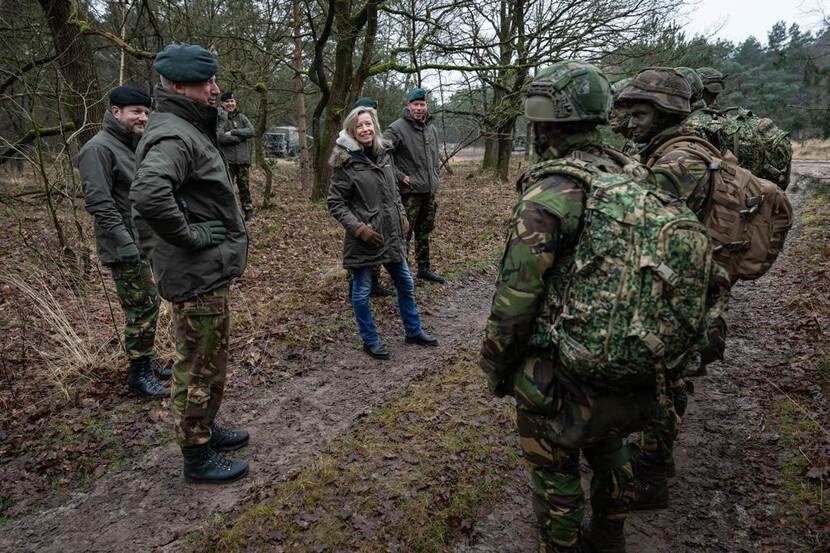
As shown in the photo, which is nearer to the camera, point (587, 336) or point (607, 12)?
point (587, 336)

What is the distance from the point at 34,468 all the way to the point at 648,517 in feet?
13.2

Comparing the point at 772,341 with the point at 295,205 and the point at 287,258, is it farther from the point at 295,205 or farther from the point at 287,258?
the point at 295,205

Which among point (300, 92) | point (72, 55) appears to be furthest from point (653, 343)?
point (300, 92)

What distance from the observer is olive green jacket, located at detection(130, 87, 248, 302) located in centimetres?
269

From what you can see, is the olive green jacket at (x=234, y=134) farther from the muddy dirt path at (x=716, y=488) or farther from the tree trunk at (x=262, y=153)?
the muddy dirt path at (x=716, y=488)

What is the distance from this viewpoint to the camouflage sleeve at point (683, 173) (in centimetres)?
292

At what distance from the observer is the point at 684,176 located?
9.59 ft

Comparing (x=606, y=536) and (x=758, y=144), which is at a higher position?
(x=758, y=144)

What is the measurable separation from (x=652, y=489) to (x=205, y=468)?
285cm

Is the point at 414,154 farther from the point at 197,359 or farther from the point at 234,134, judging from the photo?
the point at 234,134

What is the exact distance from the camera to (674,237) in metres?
1.83

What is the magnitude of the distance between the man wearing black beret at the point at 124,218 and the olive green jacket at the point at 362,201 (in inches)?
66.7

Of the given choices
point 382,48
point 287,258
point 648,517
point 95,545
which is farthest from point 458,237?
point 382,48

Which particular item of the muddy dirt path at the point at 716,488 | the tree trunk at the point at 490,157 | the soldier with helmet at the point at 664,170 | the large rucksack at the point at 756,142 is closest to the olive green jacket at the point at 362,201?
the soldier with helmet at the point at 664,170
